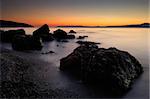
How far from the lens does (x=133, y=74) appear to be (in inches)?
484

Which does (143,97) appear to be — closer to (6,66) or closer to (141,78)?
(141,78)

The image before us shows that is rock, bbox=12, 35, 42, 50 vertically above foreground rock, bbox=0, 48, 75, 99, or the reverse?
rock, bbox=12, 35, 42, 50

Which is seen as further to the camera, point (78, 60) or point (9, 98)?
point (78, 60)

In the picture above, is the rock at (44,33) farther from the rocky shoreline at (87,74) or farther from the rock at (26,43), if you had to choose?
the rocky shoreline at (87,74)

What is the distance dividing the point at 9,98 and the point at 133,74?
22.8 ft

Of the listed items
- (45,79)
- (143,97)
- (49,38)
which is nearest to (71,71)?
(45,79)

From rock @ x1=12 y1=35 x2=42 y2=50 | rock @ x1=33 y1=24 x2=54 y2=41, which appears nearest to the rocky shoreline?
rock @ x1=12 y1=35 x2=42 y2=50

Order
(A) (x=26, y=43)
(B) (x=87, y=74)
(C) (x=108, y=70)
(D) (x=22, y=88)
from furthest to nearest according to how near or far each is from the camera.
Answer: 1. (A) (x=26, y=43)
2. (B) (x=87, y=74)
3. (C) (x=108, y=70)
4. (D) (x=22, y=88)

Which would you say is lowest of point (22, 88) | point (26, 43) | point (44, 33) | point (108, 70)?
point (22, 88)

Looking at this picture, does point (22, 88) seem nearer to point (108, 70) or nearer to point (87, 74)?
point (87, 74)

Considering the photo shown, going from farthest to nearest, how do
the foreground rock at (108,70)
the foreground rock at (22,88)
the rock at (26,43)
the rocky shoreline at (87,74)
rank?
the rock at (26,43), the foreground rock at (108,70), the rocky shoreline at (87,74), the foreground rock at (22,88)

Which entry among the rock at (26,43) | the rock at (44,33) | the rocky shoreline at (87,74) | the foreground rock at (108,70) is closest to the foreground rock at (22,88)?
the rocky shoreline at (87,74)

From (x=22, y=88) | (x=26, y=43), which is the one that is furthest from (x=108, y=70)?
(x=26, y=43)

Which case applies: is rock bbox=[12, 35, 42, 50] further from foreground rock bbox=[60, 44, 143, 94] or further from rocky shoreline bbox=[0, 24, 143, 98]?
foreground rock bbox=[60, 44, 143, 94]
